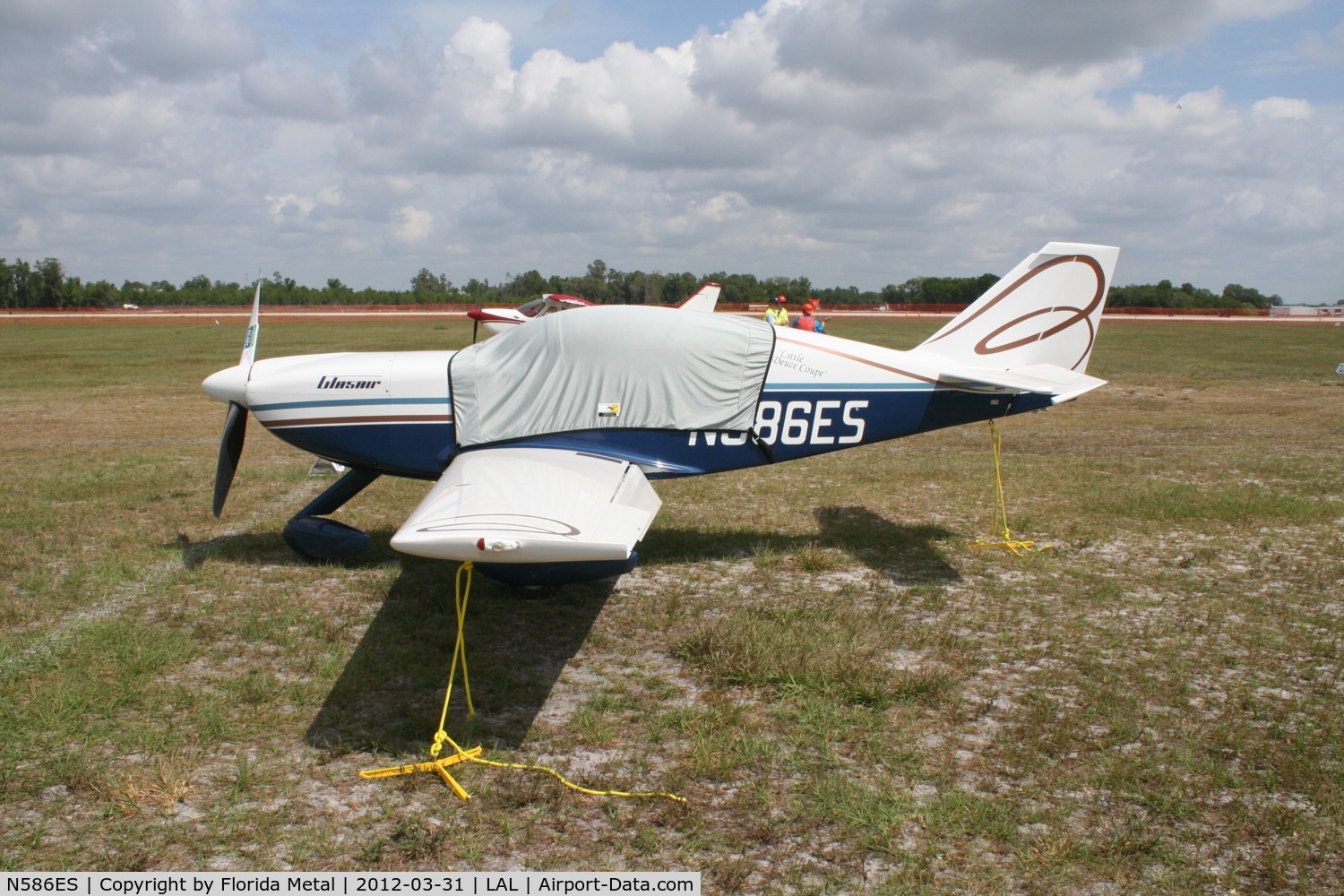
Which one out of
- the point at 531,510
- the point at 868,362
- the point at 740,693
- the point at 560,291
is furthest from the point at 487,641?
the point at 560,291

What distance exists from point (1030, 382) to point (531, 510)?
166 inches

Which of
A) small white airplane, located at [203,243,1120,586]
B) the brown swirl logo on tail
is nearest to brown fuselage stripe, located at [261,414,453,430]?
small white airplane, located at [203,243,1120,586]

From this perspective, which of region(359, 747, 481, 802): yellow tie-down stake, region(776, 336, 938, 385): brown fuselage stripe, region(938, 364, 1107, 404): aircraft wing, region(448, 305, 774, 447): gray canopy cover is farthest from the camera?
region(776, 336, 938, 385): brown fuselage stripe

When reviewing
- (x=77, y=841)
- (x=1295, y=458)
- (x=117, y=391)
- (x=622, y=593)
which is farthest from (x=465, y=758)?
(x=117, y=391)

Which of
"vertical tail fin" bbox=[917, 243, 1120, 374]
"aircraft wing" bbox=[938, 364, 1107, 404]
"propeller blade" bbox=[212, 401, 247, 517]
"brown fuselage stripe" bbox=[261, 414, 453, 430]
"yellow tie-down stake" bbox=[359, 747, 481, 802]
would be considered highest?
"vertical tail fin" bbox=[917, 243, 1120, 374]

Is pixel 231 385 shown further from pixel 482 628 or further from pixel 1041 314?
pixel 1041 314

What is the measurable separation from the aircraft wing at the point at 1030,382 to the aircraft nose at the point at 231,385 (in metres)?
5.32

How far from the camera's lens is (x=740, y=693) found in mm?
4703

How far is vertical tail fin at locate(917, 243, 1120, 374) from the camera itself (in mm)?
7363

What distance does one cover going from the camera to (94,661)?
4.99m

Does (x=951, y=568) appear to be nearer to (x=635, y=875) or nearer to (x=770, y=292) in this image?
(x=635, y=875)

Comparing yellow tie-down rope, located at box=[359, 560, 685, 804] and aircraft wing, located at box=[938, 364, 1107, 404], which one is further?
aircraft wing, located at box=[938, 364, 1107, 404]

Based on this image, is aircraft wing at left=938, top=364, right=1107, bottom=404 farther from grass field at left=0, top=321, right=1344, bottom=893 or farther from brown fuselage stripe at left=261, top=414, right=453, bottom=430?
brown fuselage stripe at left=261, top=414, right=453, bottom=430

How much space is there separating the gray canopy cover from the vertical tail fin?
2023 mm
